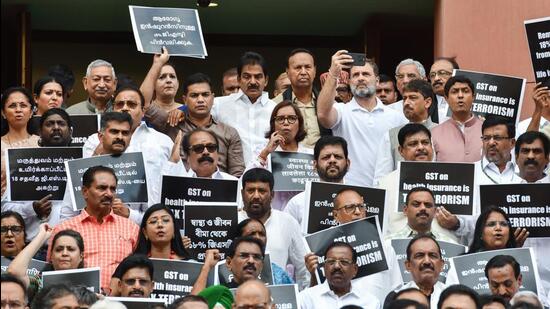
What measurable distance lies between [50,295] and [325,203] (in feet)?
11.2

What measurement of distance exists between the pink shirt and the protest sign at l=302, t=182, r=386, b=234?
46.3 inches

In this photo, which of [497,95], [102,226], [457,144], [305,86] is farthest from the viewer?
[305,86]

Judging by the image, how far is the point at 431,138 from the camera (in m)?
15.9

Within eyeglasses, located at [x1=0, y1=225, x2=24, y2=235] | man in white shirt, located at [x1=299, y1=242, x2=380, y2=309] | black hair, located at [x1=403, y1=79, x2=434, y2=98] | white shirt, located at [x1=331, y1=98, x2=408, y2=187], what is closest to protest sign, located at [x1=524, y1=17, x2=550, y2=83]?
black hair, located at [x1=403, y1=79, x2=434, y2=98]

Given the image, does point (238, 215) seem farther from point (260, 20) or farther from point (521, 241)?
point (260, 20)

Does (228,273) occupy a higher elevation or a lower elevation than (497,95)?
lower

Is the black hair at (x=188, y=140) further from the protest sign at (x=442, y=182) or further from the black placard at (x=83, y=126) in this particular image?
the protest sign at (x=442, y=182)

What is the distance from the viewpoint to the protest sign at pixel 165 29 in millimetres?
17109

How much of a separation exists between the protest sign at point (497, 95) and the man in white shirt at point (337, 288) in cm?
299

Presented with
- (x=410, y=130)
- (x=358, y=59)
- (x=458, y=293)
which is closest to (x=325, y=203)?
(x=410, y=130)

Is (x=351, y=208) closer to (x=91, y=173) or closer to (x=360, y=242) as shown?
(x=360, y=242)

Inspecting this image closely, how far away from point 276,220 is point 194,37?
124 inches

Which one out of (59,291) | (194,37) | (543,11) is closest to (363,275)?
(59,291)

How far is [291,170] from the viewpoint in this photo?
15797 mm
